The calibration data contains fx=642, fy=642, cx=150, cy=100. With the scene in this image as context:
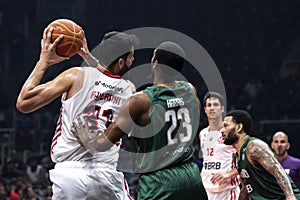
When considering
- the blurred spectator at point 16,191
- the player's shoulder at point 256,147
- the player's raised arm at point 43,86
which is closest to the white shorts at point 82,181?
the player's raised arm at point 43,86

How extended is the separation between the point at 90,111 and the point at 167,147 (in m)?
0.86

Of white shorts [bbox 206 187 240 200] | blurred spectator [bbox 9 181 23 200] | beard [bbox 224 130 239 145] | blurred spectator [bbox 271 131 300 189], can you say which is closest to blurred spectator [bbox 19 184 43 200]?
blurred spectator [bbox 9 181 23 200]

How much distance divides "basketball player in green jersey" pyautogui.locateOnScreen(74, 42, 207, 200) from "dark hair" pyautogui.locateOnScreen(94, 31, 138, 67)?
19.7 inches

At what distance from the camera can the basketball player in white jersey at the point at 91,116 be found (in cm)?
554

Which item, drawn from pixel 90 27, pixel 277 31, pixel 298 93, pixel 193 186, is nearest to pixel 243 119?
pixel 193 186

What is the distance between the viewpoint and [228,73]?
1955 centimetres

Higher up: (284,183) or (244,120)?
(244,120)

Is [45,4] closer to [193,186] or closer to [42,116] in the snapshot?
[42,116]

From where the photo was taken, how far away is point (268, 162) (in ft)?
20.4

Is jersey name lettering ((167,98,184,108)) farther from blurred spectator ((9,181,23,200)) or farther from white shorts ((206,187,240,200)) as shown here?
blurred spectator ((9,181,23,200))

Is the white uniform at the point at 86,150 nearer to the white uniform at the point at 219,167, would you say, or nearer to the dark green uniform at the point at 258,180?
the dark green uniform at the point at 258,180

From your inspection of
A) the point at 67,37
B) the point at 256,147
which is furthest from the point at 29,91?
the point at 256,147

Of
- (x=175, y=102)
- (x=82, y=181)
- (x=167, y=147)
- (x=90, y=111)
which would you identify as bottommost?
(x=82, y=181)

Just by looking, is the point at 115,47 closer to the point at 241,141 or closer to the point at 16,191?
the point at 241,141
